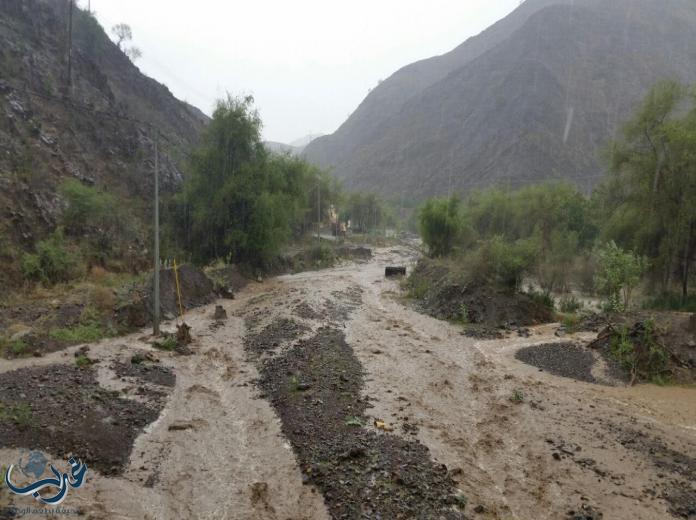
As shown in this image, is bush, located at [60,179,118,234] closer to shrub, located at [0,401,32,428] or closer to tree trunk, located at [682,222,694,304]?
shrub, located at [0,401,32,428]

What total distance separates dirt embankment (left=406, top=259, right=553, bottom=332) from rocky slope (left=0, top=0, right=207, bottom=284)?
65.6 feet

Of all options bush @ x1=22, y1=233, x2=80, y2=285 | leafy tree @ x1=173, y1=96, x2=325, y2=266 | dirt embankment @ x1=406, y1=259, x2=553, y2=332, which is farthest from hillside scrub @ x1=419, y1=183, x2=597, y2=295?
bush @ x1=22, y1=233, x2=80, y2=285

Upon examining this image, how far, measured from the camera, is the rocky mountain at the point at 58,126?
23.8 m

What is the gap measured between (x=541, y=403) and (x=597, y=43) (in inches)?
5459

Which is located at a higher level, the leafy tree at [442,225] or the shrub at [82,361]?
the leafy tree at [442,225]

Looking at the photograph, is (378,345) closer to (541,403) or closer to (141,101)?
(541,403)

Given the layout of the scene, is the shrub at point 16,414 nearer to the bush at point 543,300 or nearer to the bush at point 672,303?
the bush at point 543,300

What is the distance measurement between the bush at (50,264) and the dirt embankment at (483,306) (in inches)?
678

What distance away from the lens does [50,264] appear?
66.7 ft

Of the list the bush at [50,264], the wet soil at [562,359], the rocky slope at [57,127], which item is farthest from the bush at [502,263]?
the rocky slope at [57,127]

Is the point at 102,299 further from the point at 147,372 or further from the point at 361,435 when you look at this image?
the point at 361,435

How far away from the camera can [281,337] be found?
52.3 feet

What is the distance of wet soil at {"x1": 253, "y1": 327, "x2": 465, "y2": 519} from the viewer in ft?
22.1

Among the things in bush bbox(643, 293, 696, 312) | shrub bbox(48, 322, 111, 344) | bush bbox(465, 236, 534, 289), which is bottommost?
shrub bbox(48, 322, 111, 344)
